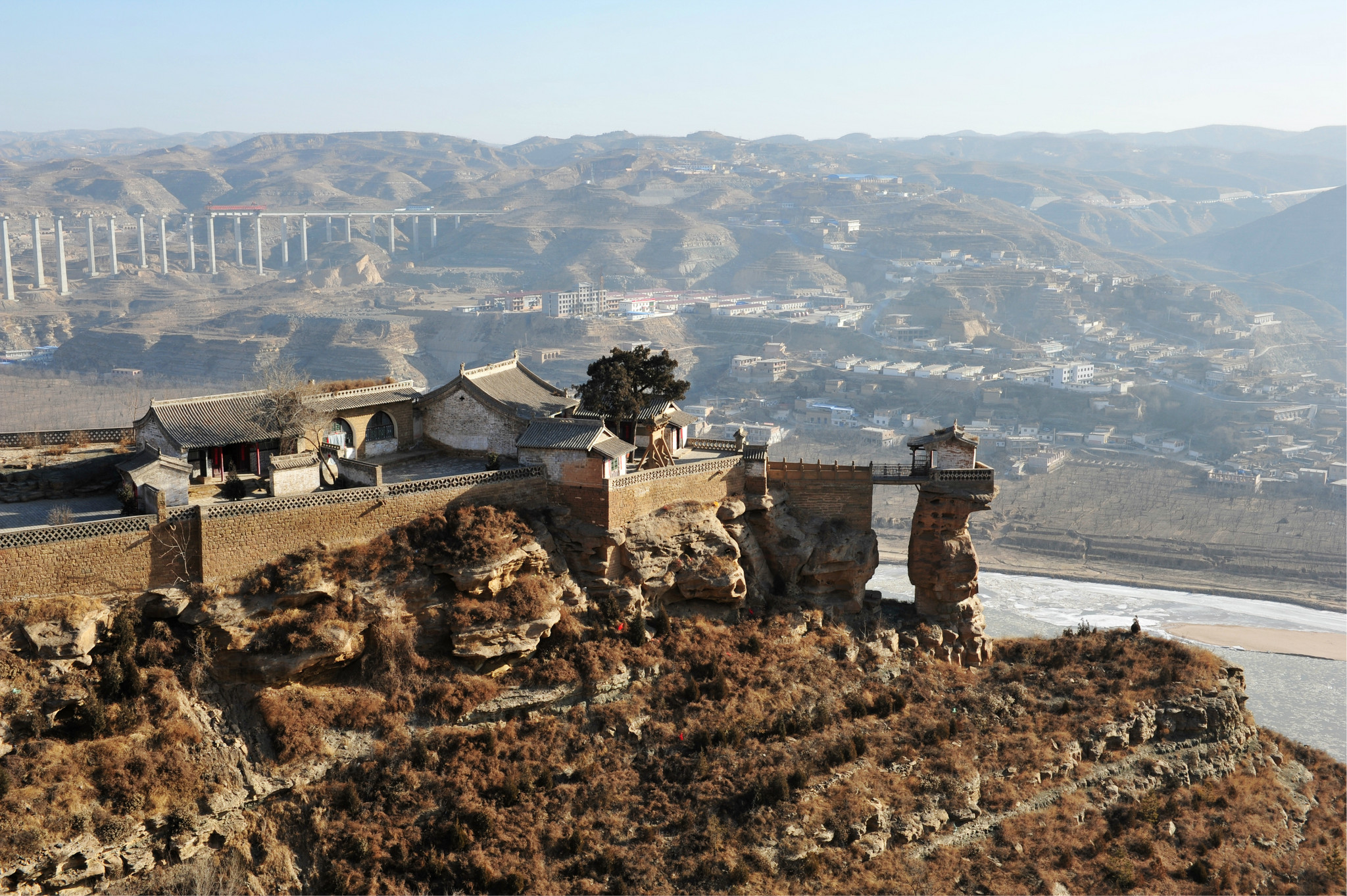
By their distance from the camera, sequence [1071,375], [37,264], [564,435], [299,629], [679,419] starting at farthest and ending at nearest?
[37,264], [1071,375], [679,419], [564,435], [299,629]

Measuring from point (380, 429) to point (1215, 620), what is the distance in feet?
178

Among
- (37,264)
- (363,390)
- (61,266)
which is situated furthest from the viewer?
(37,264)

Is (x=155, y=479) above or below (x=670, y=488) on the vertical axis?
above

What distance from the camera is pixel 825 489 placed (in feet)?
125

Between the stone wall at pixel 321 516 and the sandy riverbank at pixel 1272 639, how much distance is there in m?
48.6

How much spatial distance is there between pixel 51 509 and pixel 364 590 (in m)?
8.58

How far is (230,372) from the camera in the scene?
458ft

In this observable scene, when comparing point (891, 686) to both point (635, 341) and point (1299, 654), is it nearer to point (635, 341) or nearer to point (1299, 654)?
point (1299, 654)

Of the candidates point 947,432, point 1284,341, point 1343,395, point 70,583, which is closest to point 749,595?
point 947,432

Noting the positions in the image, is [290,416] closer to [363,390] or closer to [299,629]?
[363,390]

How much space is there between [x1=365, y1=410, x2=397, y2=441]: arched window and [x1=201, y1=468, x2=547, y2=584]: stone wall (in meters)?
6.27

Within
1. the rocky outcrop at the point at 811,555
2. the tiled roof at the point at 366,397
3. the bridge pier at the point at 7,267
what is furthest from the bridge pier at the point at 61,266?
the rocky outcrop at the point at 811,555

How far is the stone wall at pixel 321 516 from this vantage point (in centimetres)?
2728

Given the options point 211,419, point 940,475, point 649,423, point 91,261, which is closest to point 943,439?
point 940,475
